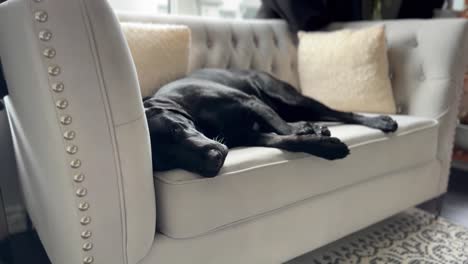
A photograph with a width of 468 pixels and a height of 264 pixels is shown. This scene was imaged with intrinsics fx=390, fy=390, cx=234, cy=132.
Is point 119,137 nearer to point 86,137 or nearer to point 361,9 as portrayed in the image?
point 86,137

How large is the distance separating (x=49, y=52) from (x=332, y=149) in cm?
83

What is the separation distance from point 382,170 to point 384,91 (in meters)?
0.46

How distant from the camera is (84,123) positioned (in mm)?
774

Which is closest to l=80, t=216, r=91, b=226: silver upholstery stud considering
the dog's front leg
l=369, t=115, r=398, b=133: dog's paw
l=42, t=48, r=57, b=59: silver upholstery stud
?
l=42, t=48, r=57, b=59: silver upholstery stud

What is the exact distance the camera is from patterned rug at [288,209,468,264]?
1.39 metres

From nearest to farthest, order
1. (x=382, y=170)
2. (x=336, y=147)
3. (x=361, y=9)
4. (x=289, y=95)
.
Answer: (x=336, y=147) → (x=382, y=170) → (x=289, y=95) → (x=361, y=9)

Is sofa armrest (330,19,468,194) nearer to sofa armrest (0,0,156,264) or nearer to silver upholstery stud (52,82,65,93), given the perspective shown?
sofa armrest (0,0,156,264)

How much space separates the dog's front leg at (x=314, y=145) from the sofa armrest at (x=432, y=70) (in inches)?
27.0

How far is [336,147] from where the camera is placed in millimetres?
1212

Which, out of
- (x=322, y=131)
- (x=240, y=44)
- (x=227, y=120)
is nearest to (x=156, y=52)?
(x=227, y=120)

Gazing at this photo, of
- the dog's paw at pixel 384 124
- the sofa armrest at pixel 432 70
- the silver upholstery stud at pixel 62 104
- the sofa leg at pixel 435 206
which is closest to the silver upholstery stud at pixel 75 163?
the silver upholstery stud at pixel 62 104

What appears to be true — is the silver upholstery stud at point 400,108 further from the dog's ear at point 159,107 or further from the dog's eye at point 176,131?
the dog's eye at point 176,131

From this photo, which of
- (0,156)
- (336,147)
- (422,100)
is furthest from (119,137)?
(422,100)

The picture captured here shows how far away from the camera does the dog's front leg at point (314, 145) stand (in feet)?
3.88
